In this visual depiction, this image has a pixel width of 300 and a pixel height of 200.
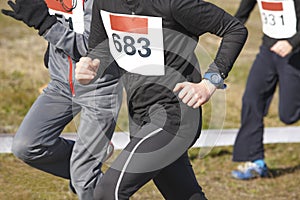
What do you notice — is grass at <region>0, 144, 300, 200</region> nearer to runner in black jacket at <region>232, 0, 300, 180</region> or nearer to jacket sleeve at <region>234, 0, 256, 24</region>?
runner in black jacket at <region>232, 0, 300, 180</region>

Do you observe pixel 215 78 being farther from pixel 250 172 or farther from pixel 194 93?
pixel 250 172

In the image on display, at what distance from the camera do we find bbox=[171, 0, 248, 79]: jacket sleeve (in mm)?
3777

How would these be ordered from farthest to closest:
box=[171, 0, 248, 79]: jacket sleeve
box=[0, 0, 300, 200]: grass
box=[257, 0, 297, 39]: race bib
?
1. box=[257, 0, 297, 39]: race bib
2. box=[0, 0, 300, 200]: grass
3. box=[171, 0, 248, 79]: jacket sleeve

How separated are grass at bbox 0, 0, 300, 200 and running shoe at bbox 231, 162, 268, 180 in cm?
7

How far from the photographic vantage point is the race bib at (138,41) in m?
3.93

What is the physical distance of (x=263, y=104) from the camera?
6.80 meters

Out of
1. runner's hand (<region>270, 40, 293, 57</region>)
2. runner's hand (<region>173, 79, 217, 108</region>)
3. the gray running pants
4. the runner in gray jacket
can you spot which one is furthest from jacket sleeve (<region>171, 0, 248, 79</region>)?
runner's hand (<region>270, 40, 293, 57</region>)

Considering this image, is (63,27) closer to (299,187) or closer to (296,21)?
(296,21)

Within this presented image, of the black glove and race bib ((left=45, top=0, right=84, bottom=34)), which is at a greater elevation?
the black glove

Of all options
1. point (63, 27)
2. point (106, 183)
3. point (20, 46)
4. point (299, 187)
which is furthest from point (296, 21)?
point (20, 46)

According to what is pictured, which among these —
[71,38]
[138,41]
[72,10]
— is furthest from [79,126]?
[138,41]

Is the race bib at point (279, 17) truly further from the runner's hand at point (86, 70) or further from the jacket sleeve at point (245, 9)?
the runner's hand at point (86, 70)

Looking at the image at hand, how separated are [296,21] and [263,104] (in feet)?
2.76

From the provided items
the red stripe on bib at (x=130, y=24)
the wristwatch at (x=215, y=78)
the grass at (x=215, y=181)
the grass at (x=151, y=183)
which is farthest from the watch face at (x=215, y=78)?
the grass at (x=215, y=181)
